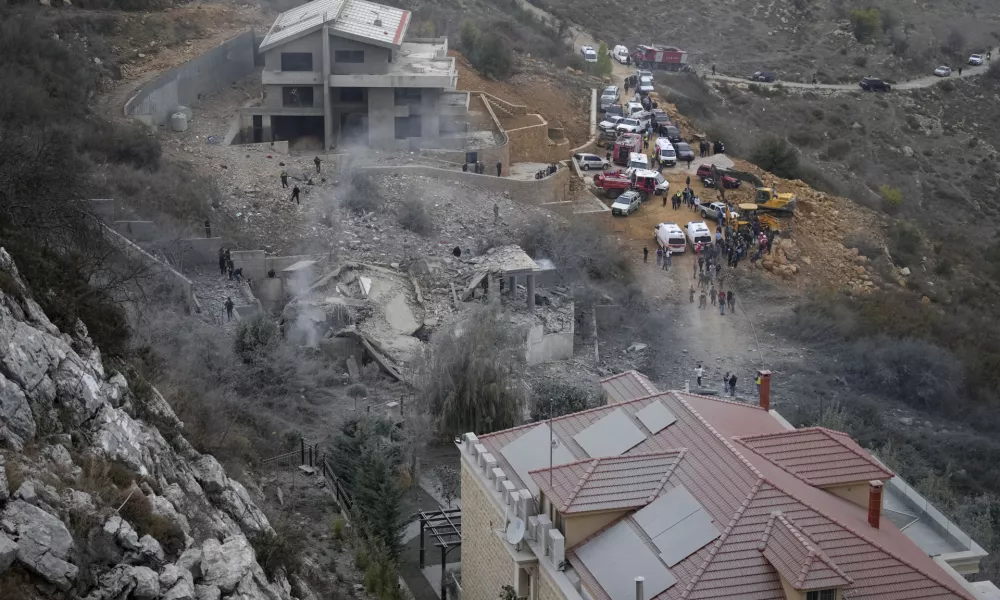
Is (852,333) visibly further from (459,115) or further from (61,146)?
(61,146)

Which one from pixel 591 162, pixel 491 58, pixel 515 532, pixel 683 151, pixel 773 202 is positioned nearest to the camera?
pixel 515 532

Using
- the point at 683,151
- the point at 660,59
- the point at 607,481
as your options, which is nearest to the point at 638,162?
the point at 683,151

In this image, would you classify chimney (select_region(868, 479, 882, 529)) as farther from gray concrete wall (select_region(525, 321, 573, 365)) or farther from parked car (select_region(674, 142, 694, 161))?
parked car (select_region(674, 142, 694, 161))

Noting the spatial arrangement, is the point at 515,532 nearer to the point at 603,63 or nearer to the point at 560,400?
the point at 560,400

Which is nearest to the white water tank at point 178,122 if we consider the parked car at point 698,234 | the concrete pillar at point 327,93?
the concrete pillar at point 327,93

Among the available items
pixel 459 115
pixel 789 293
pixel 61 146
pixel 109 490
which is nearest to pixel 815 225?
pixel 789 293

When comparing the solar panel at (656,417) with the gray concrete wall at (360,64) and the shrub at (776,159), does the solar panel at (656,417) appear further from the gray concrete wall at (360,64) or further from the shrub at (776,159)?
the shrub at (776,159)

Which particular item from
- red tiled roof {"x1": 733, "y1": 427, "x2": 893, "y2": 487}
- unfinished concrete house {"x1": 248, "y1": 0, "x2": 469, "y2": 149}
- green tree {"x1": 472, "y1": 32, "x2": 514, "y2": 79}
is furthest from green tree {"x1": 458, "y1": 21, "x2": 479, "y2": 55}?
red tiled roof {"x1": 733, "y1": 427, "x2": 893, "y2": 487}

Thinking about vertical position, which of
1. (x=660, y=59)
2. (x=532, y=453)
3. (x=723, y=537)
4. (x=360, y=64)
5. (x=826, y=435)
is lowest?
(x=660, y=59)
